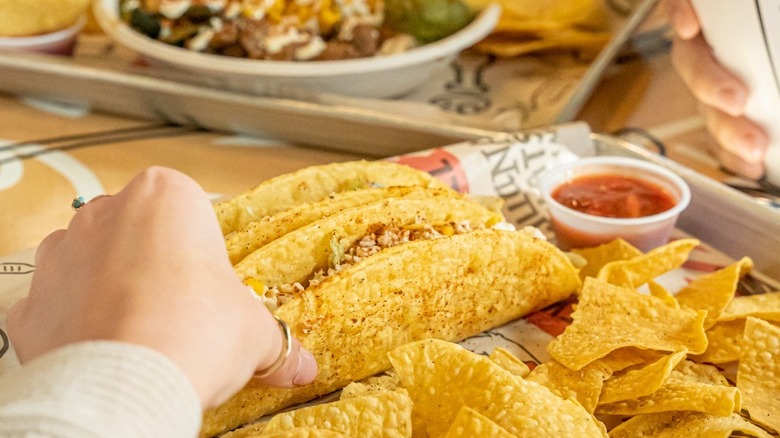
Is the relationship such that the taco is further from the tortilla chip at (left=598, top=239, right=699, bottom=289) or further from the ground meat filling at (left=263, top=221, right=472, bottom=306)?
the tortilla chip at (left=598, top=239, right=699, bottom=289)

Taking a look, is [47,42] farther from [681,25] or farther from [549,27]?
[681,25]

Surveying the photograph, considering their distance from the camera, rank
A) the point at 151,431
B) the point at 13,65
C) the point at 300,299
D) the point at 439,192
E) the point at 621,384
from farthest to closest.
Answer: the point at 13,65 → the point at 439,192 → the point at 621,384 → the point at 300,299 → the point at 151,431

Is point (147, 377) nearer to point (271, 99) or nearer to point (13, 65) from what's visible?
point (271, 99)

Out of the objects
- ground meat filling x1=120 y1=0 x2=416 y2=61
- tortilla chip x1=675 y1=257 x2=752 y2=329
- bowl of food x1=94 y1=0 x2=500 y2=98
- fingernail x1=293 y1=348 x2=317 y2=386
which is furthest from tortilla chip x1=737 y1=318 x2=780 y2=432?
ground meat filling x1=120 y1=0 x2=416 y2=61

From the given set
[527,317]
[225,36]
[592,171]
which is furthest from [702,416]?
[225,36]

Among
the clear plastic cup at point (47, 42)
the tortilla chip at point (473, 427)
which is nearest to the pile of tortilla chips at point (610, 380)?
the tortilla chip at point (473, 427)

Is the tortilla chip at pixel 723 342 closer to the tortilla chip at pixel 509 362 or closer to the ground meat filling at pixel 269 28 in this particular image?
the tortilla chip at pixel 509 362
